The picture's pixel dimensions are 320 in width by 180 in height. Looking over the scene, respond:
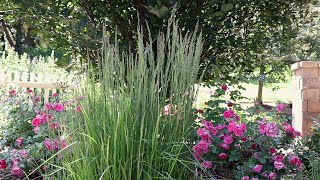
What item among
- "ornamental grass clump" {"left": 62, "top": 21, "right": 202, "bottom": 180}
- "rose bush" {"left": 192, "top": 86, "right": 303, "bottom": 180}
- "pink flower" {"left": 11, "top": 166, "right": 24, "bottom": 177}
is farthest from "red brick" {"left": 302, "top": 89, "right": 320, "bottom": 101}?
"pink flower" {"left": 11, "top": 166, "right": 24, "bottom": 177}

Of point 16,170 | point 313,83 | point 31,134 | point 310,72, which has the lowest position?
point 16,170

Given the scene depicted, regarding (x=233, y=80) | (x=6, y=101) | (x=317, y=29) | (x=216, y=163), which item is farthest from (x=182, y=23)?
(x=317, y=29)

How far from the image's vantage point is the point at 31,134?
3020 millimetres

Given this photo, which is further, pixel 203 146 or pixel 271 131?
pixel 271 131

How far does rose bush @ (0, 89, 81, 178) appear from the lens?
2186mm

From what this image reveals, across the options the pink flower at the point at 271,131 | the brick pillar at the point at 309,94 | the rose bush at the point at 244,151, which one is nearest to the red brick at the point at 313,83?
the brick pillar at the point at 309,94

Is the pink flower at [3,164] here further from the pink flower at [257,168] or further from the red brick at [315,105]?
the red brick at [315,105]

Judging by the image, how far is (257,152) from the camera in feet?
7.86

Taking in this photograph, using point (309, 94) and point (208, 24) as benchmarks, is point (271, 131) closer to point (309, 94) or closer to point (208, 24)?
point (208, 24)

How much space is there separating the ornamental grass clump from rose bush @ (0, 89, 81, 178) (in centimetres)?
13

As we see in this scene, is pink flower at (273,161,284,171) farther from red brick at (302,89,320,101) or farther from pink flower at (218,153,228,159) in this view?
red brick at (302,89,320,101)

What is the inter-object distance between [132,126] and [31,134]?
4.49 feet

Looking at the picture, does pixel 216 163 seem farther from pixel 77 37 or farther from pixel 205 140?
pixel 77 37

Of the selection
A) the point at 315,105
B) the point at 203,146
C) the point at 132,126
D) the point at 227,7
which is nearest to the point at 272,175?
the point at 203,146
